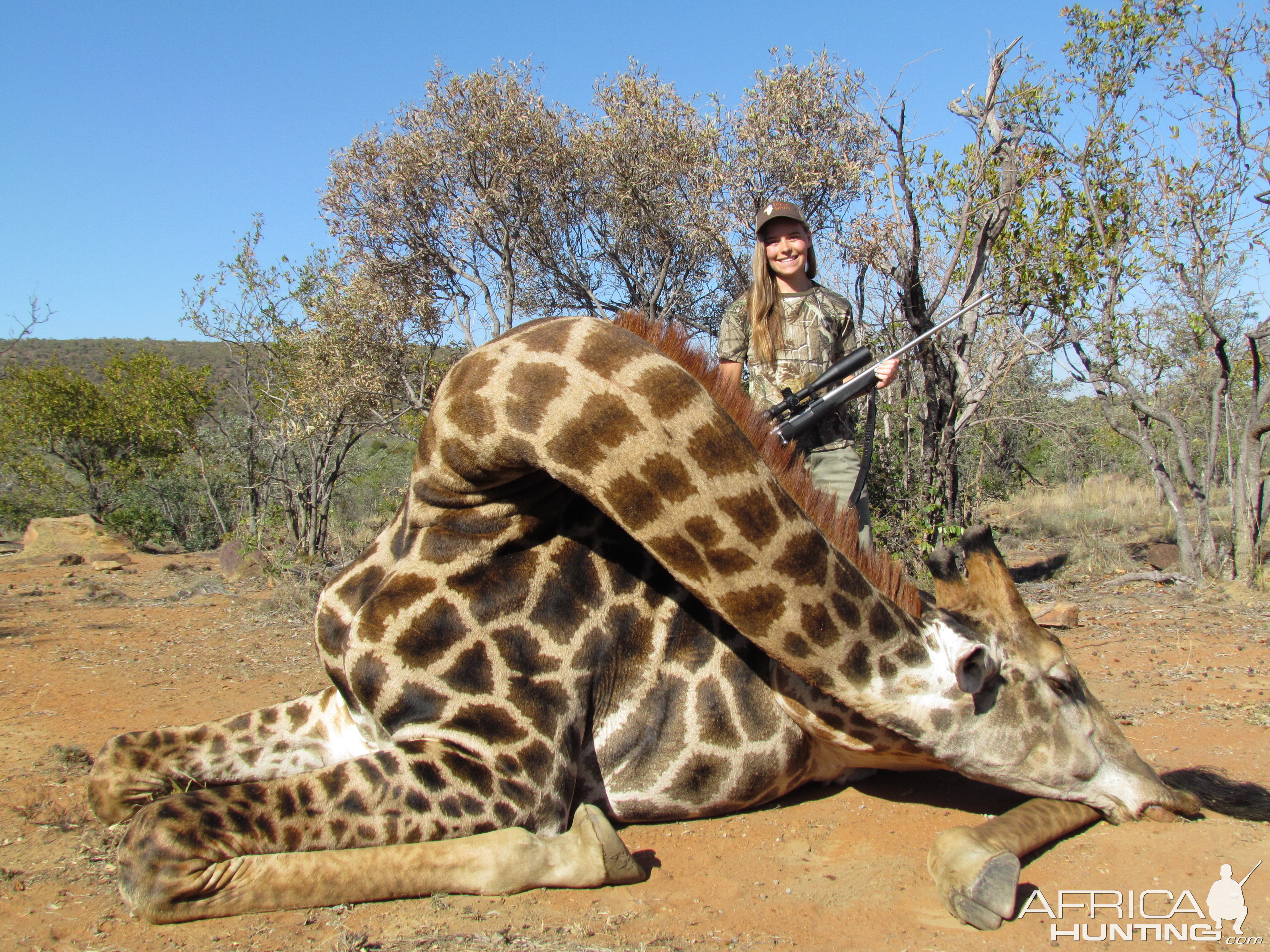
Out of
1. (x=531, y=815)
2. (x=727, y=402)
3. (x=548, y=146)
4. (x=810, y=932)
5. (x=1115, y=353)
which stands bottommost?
(x=810, y=932)

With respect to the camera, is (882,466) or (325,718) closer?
(325,718)

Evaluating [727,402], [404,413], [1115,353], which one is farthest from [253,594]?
[1115,353]

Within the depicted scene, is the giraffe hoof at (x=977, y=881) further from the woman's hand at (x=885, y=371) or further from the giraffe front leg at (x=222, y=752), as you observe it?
the woman's hand at (x=885, y=371)

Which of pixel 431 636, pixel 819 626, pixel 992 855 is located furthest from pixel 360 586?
pixel 992 855

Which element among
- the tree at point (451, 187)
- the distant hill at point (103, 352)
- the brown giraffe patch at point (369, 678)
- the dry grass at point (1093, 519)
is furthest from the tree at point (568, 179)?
the distant hill at point (103, 352)

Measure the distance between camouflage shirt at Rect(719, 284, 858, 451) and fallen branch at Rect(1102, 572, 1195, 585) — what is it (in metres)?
5.45

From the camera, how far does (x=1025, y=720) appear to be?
8.33ft

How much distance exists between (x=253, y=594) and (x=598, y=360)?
8.25m

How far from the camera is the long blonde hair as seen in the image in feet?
13.8

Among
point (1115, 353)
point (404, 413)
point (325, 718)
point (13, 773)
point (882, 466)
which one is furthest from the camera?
point (404, 413)

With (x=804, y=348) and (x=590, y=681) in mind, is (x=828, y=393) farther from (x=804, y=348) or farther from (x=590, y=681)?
(x=590, y=681)

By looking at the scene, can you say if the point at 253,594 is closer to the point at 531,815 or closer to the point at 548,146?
the point at 531,815

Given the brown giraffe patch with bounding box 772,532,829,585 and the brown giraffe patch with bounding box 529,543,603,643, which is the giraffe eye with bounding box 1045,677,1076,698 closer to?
the brown giraffe patch with bounding box 772,532,829,585

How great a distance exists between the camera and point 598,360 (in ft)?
6.95
